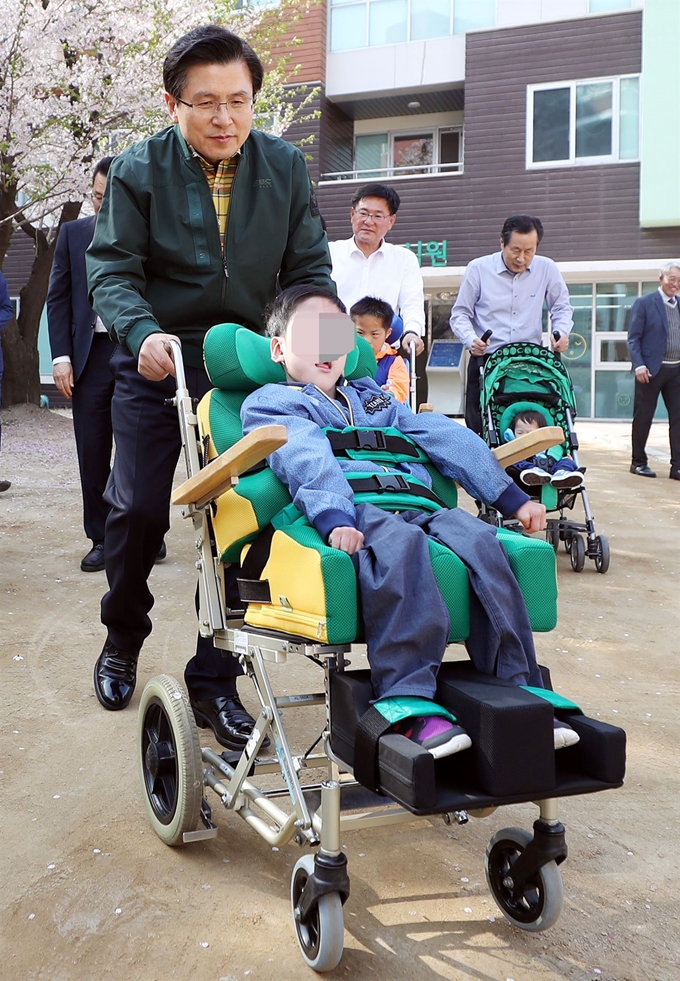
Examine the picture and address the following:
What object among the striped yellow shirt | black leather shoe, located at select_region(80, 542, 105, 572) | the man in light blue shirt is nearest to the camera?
the striped yellow shirt

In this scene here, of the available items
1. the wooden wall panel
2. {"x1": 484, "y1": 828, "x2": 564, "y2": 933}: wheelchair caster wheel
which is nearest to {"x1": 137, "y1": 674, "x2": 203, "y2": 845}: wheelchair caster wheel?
{"x1": 484, "y1": 828, "x2": 564, "y2": 933}: wheelchair caster wheel

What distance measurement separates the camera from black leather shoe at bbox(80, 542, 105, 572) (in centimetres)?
520

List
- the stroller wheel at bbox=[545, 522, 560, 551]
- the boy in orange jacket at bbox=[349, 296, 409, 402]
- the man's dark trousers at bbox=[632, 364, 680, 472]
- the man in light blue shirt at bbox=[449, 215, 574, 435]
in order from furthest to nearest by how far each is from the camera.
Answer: the man's dark trousers at bbox=[632, 364, 680, 472]
the man in light blue shirt at bbox=[449, 215, 574, 435]
the stroller wheel at bbox=[545, 522, 560, 551]
the boy in orange jacket at bbox=[349, 296, 409, 402]

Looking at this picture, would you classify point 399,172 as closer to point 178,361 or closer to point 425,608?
point 178,361

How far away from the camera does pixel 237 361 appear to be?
248 centimetres

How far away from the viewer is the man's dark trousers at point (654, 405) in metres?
9.17

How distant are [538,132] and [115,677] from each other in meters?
15.8

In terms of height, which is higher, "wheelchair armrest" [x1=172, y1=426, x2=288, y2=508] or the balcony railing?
the balcony railing

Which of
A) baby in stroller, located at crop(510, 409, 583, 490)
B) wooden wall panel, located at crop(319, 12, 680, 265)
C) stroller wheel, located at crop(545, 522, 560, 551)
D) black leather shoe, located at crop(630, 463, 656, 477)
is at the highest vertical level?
wooden wall panel, located at crop(319, 12, 680, 265)

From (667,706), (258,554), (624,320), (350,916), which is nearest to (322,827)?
(350,916)

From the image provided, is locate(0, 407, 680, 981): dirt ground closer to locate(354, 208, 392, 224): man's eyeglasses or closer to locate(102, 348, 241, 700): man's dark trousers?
locate(102, 348, 241, 700): man's dark trousers

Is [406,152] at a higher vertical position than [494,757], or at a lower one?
higher

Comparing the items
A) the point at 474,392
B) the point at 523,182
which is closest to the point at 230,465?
the point at 474,392

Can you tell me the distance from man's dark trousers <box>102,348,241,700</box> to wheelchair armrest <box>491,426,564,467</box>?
104 cm
